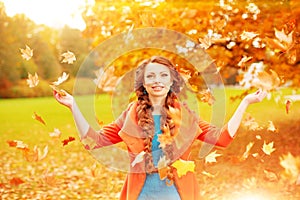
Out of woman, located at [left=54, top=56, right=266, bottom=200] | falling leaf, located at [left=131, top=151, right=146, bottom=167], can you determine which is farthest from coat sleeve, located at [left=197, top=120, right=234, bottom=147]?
falling leaf, located at [left=131, top=151, right=146, bottom=167]

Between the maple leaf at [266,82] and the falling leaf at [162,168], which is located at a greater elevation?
the maple leaf at [266,82]

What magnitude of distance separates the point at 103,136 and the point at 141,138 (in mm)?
161

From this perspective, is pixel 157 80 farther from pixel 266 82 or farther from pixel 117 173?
pixel 117 173

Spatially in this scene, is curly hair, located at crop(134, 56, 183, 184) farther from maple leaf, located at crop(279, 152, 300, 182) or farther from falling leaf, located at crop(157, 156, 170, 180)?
maple leaf, located at crop(279, 152, 300, 182)

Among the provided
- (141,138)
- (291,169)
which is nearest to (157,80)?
(141,138)

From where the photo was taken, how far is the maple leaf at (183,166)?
210 cm

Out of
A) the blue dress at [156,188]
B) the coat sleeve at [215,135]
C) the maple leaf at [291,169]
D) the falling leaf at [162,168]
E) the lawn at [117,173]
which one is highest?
the coat sleeve at [215,135]

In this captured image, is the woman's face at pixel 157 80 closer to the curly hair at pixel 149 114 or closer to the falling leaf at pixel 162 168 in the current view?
the curly hair at pixel 149 114

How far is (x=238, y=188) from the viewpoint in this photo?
4.30 metres

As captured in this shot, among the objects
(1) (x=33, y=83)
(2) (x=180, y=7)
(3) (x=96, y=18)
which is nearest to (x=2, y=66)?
(3) (x=96, y=18)

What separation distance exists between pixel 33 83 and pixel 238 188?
8.14 feet

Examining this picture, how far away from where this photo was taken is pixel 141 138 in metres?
2.12

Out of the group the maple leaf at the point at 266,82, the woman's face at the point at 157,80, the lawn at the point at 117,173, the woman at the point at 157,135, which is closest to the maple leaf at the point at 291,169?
the lawn at the point at 117,173

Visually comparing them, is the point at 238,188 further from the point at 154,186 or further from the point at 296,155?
the point at 154,186
